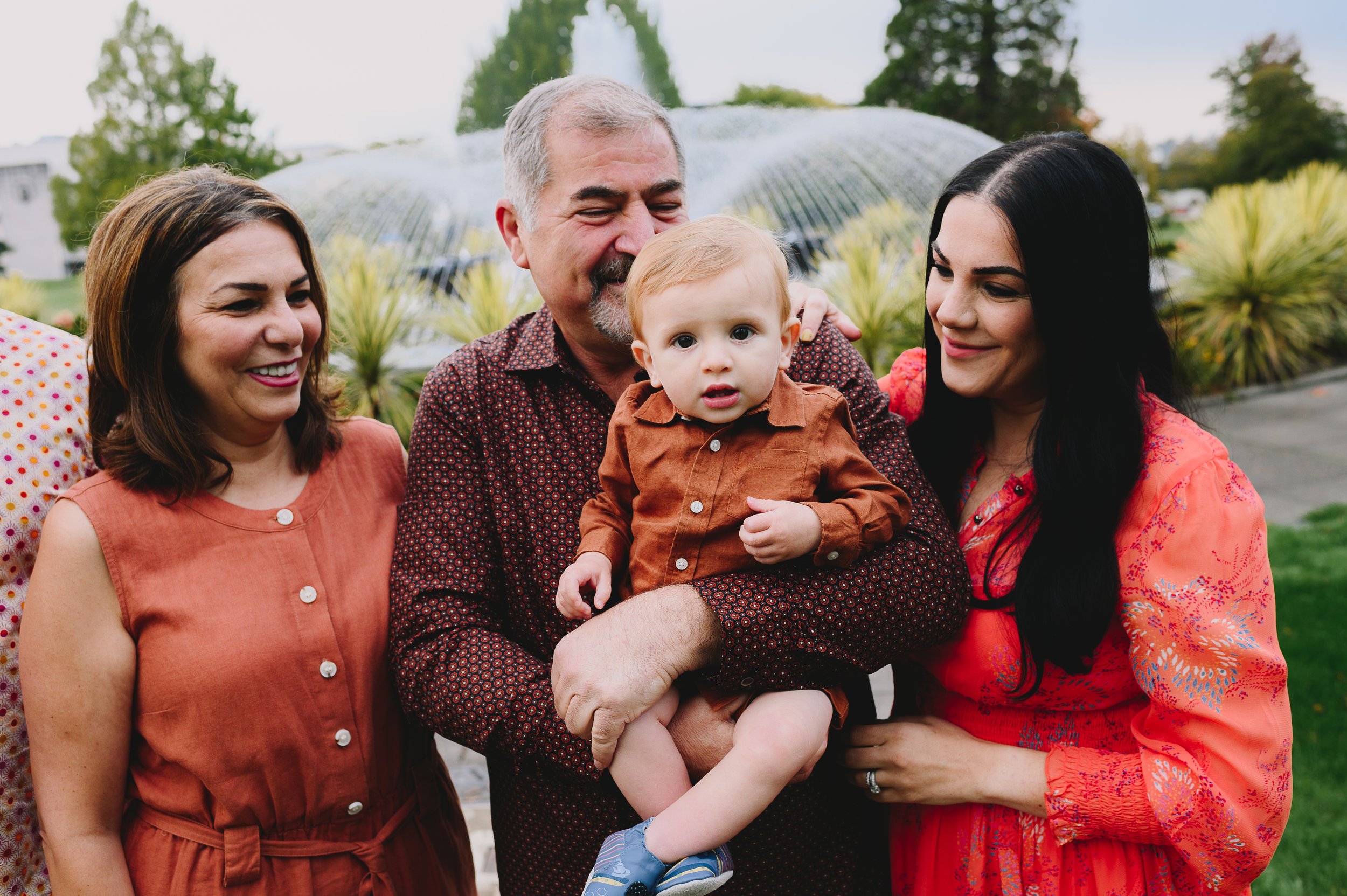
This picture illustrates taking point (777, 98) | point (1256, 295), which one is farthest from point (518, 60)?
point (1256, 295)

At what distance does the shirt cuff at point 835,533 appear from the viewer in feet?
5.63

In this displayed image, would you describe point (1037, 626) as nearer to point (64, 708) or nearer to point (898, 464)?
point (898, 464)

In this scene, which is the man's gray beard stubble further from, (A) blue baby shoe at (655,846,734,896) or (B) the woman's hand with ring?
(A) blue baby shoe at (655,846,734,896)

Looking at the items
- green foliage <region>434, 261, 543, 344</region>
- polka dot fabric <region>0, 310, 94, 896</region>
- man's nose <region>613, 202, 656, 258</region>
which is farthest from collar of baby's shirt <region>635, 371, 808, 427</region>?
green foliage <region>434, 261, 543, 344</region>

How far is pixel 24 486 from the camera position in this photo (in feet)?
6.21

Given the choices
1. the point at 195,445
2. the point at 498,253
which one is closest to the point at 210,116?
the point at 498,253

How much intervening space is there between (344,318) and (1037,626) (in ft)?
16.9

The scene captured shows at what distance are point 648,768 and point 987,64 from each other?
32149 millimetres

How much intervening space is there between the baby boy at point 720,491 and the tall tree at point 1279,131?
2943 cm

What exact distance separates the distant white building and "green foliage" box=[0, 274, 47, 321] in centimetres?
4261

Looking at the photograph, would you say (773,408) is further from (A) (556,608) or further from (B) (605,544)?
(A) (556,608)

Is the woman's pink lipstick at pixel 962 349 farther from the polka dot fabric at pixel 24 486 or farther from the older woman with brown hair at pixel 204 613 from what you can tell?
the polka dot fabric at pixel 24 486

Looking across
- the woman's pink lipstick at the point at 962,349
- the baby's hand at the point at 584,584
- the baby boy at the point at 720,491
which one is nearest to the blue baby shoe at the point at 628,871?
the baby boy at the point at 720,491

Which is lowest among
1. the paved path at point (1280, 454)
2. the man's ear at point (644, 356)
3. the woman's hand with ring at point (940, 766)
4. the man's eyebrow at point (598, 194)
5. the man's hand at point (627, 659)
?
the paved path at point (1280, 454)
